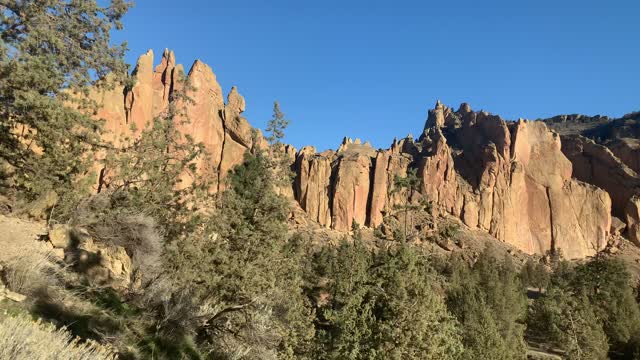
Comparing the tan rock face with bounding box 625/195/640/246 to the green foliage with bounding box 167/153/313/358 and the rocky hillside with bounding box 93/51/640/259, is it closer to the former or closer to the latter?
the rocky hillside with bounding box 93/51/640/259

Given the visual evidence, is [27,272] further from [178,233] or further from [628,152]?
[628,152]

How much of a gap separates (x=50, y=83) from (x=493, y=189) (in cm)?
12372

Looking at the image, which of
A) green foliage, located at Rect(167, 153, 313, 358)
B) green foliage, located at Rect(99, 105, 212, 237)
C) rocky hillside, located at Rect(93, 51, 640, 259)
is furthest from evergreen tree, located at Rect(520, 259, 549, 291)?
green foliage, located at Rect(99, 105, 212, 237)

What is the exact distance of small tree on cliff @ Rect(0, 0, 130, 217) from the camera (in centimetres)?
1096

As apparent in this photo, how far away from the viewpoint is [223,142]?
336ft

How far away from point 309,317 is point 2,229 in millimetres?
13487

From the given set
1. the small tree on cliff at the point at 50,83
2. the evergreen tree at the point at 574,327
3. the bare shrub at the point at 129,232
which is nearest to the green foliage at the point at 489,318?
the evergreen tree at the point at 574,327

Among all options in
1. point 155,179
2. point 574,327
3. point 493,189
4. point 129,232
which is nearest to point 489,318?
point 574,327

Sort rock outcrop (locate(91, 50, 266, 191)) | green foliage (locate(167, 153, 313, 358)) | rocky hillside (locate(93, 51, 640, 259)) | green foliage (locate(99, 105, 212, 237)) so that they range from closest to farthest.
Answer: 1. green foliage (locate(167, 153, 313, 358))
2. green foliage (locate(99, 105, 212, 237))
3. rock outcrop (locate(91, 50, 266, 191))
4. rocky hillside (locate(93, 51, 640, 259))

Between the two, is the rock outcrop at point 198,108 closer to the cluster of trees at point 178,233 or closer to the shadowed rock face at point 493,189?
the shadowed rock face at point 493,189

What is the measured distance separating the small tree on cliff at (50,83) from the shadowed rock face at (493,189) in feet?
326

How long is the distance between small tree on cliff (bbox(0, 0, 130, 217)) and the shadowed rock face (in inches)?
3918

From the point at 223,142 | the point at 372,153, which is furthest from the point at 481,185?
the point at 223,142

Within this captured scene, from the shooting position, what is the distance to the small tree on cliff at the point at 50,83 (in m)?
11.0
